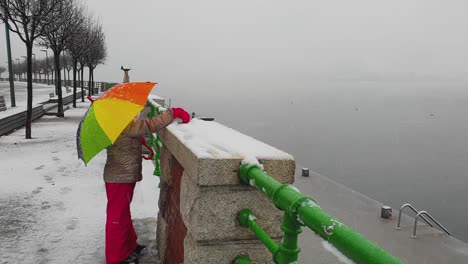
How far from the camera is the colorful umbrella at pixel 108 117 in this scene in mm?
3070

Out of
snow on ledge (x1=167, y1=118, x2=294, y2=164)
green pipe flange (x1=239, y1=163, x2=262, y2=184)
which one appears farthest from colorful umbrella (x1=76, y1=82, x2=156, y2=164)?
green pipe flange (x1=239, y1=163, x2=262, y2=184)

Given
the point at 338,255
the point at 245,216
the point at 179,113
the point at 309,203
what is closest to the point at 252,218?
the point at 245,216

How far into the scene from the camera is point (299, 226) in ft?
5.42

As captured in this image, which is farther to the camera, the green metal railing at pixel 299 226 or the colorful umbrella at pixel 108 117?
the colorful umbrella at pixel 108 117

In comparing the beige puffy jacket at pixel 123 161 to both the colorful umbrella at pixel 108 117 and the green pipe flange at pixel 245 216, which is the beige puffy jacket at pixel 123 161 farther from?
the green pipe flange at pixel 245 216

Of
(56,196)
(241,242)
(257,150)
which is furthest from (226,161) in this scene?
(56,196)

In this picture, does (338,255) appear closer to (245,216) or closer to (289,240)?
(245,216)

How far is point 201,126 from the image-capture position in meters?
3.40

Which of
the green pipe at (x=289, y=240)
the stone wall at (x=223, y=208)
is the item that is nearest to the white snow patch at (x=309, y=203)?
the green pipe at (x=289, y=240)

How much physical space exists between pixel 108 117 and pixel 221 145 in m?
1.07

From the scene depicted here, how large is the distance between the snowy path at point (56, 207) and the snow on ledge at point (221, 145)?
1753mm

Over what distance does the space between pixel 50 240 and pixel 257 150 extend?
9.89ft

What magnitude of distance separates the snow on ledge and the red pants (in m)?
0.75

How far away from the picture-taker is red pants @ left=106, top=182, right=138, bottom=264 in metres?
3.50
